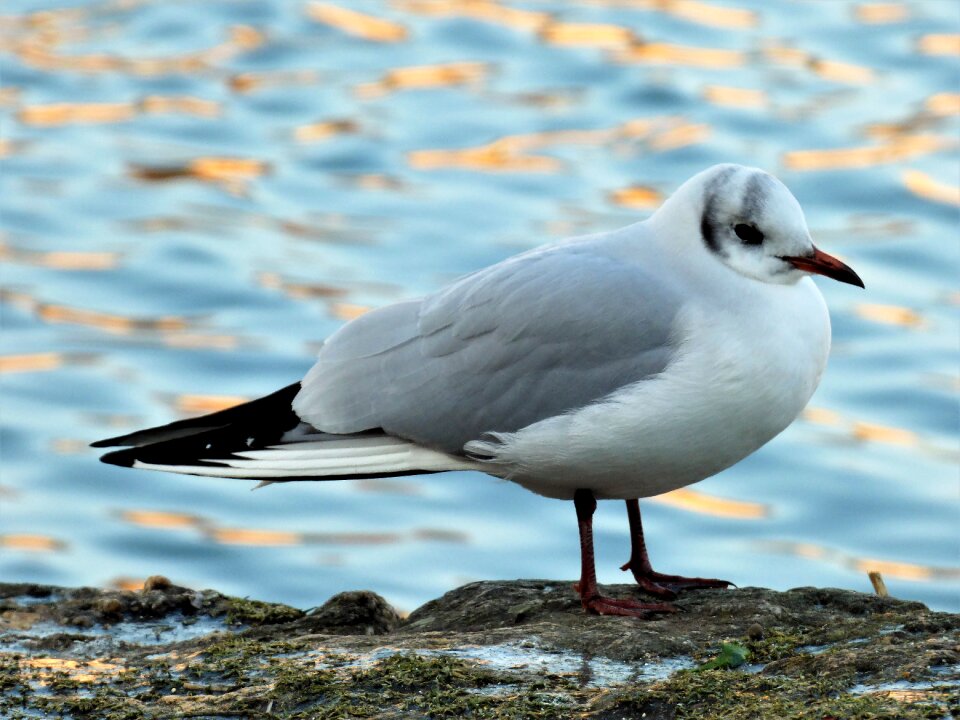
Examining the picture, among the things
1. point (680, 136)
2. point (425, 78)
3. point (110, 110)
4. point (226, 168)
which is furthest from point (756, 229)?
point (110, 110)

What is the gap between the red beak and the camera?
18.1 feet

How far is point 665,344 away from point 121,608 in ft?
6.49

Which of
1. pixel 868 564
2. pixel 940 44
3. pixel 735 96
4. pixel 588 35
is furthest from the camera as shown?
pixel 588 35

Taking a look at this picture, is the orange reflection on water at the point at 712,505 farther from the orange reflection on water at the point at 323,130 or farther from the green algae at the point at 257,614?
the orange reflection on water at the point at 323,130

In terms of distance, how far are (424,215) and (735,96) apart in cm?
317

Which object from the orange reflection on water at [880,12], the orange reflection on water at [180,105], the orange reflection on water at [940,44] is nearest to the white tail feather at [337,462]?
the orange reflection on water at [180,105]

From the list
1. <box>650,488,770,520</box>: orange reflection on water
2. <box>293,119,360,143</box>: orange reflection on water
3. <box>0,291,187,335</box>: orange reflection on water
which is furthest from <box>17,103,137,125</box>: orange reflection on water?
<box>650,488,770,520</box>: orange reflection on water

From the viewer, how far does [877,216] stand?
1319 centimetres

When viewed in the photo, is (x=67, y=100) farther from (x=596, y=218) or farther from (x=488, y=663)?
(x=488, y=663)

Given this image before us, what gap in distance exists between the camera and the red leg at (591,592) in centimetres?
556

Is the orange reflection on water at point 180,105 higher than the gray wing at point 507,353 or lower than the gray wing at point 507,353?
higher

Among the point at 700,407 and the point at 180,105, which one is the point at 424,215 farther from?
the point at 700,407

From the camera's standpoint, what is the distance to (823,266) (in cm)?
551

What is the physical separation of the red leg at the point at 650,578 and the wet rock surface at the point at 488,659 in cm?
9
